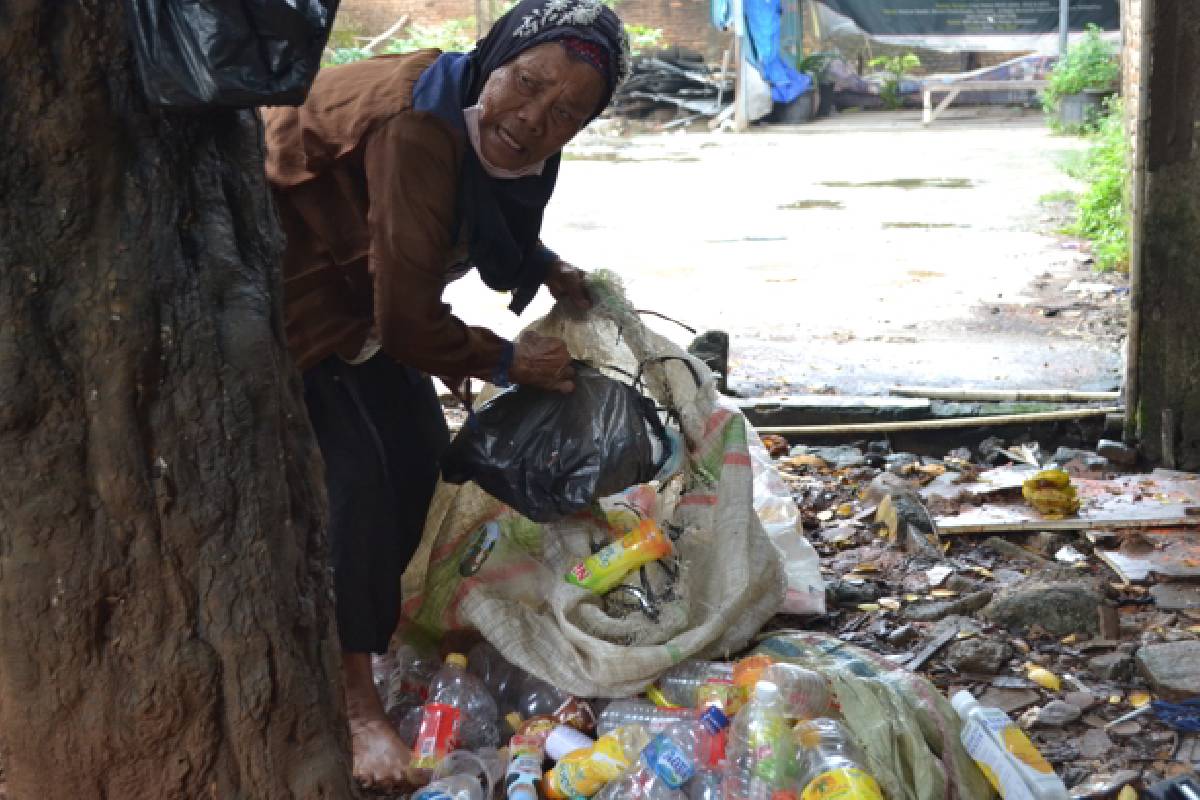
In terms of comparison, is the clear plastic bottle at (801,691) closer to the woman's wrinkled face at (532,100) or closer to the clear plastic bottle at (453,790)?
the clear plastic bottle at (453,790)

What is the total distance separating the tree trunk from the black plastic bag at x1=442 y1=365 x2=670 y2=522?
1150 mm

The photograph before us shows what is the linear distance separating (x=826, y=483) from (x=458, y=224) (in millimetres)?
2424

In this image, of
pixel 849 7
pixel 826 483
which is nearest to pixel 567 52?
pixel 826 483

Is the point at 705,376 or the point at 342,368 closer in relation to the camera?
the point at 342,368

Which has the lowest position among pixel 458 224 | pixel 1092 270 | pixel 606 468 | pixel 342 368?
pixel 1092 270

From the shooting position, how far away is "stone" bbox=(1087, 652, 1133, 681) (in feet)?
10.9

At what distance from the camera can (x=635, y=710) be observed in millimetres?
3010

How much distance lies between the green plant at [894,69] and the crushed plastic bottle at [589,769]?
20401 millimetres

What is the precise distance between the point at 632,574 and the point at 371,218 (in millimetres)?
1101

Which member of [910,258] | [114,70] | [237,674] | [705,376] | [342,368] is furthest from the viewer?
[910,258]

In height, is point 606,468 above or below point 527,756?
above

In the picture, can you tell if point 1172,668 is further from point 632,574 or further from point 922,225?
point 922,225

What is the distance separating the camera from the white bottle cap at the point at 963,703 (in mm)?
2863

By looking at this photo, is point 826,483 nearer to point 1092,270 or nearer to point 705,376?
point 705,376
